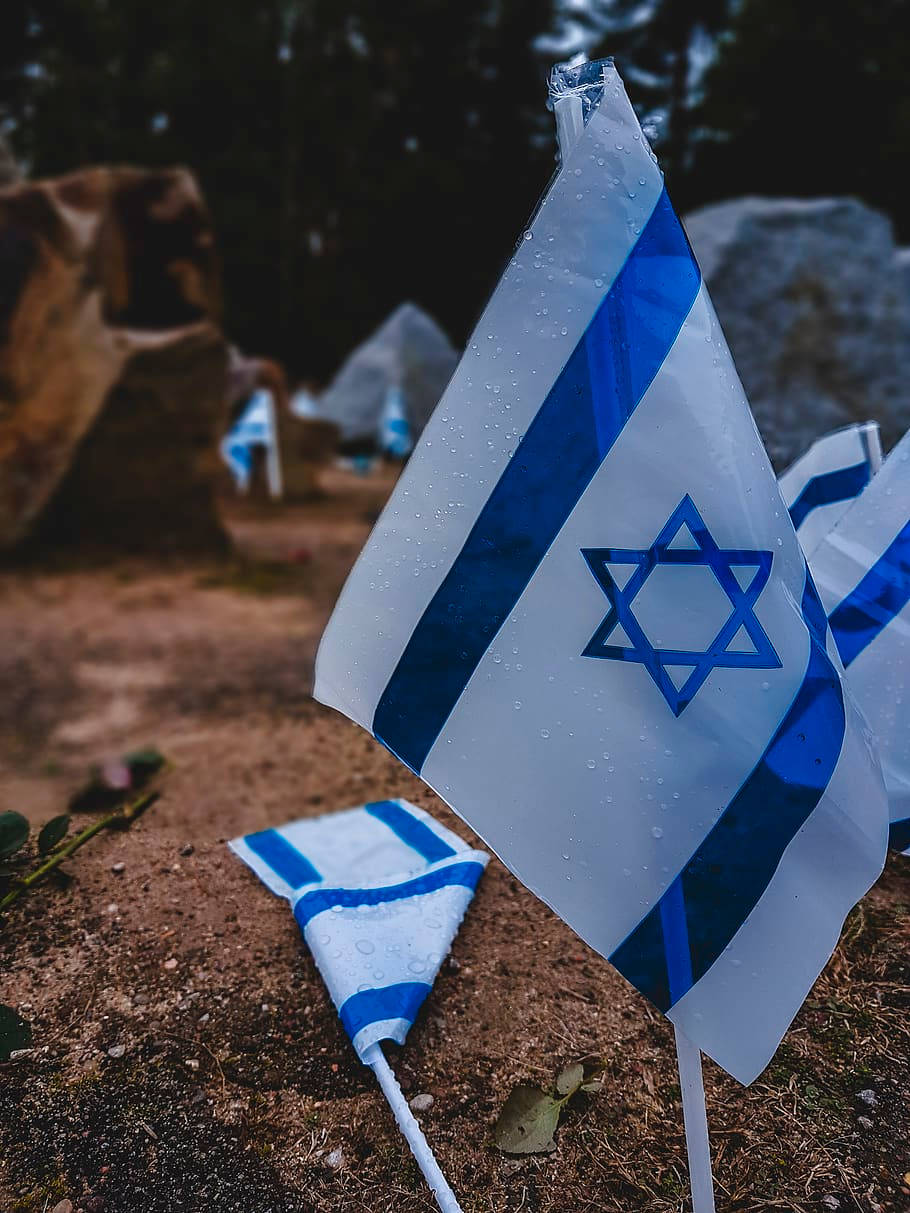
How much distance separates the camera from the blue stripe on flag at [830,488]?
75.9 inches

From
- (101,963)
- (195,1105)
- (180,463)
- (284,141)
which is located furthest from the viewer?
(284,141)

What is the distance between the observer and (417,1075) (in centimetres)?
140

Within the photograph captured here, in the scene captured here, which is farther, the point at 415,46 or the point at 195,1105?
the point at 415,46

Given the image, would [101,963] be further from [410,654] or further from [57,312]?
[57,312]

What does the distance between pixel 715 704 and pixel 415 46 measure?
19.5 meters

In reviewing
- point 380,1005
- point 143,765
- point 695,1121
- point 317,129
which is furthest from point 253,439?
point 317,129

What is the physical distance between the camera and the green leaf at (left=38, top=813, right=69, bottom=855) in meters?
1.64

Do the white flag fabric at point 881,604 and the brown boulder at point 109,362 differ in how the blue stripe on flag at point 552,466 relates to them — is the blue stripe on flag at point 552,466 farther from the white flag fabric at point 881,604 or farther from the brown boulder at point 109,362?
the brown boulder at point 109,362

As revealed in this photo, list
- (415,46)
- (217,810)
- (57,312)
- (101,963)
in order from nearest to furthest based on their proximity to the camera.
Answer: (101,963)
(217,810)
(57,312)
(415,46)

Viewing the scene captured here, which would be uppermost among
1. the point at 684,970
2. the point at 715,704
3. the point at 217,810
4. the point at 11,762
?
the point at 715,704

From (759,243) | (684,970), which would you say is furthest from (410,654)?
(759,243)

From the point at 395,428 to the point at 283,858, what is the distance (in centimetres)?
1031

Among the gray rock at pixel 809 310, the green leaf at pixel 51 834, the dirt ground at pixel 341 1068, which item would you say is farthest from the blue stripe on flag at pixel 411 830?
the gray rock at pixel 809 310

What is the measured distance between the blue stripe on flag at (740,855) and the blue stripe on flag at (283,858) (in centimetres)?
99
